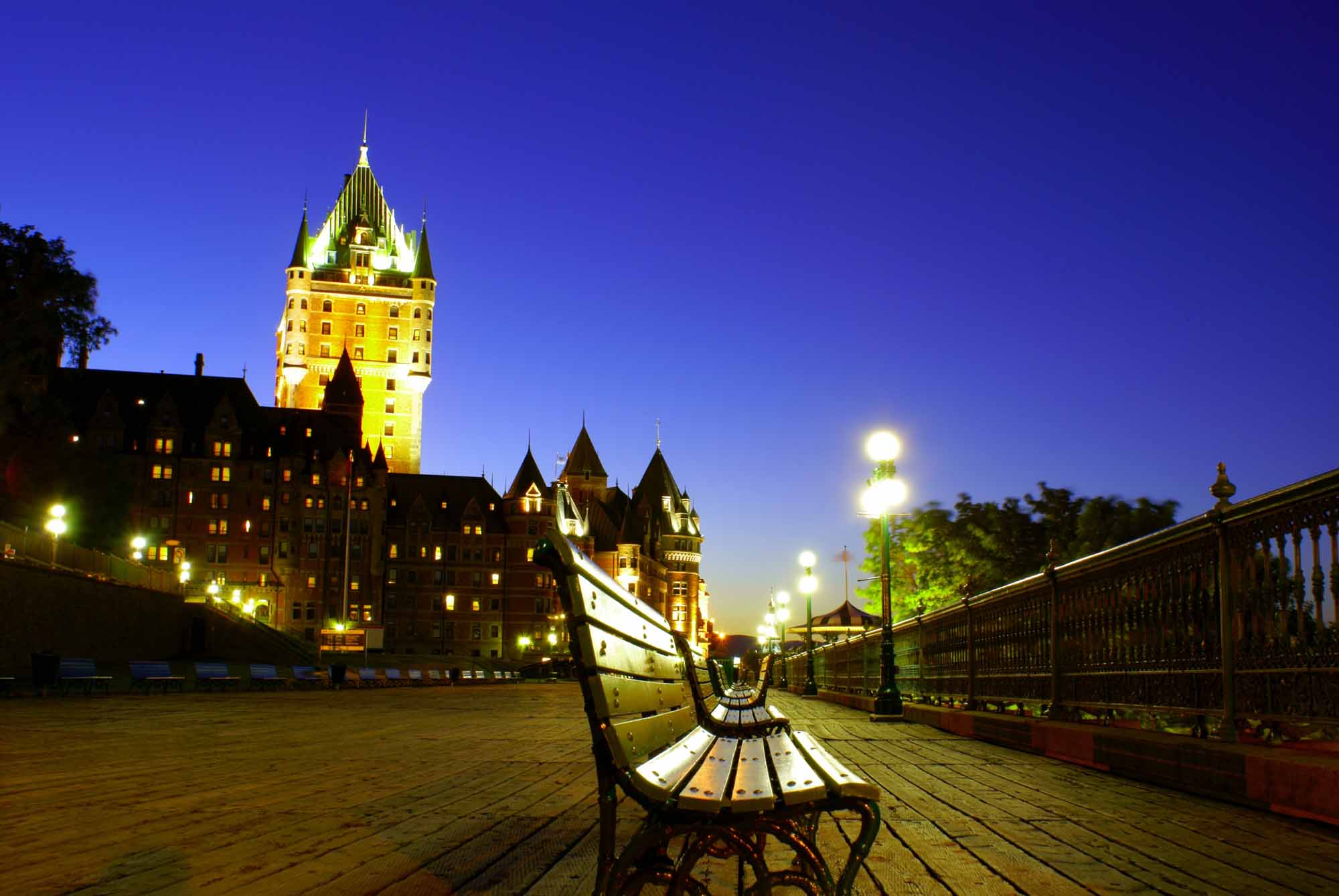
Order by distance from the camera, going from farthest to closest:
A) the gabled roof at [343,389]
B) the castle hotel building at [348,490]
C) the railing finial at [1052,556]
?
the gabled roof at [343,389] → the castle hotel building at [348,490] → the railing finial at [1052,556]

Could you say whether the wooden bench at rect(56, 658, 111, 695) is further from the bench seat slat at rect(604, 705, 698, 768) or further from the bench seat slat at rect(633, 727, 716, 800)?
the bench seat slat at rect(633, 727, 716, 800)

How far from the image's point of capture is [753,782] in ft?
10.6

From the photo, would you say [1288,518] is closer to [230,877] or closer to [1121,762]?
[1121,762]

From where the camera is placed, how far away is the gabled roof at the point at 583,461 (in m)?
137

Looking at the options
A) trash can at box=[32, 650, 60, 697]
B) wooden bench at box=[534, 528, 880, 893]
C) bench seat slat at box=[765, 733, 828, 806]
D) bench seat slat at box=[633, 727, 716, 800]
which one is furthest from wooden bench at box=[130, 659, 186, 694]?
wooden bench at box=[534, 528, 880, 893]

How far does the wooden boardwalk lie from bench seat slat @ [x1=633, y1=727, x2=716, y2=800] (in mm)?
539

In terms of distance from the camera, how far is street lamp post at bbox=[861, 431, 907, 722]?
1689 centimetres

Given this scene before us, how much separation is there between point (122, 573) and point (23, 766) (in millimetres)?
43737

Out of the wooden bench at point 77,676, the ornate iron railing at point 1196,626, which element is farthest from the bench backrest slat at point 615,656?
the wooden bench at point 77,676

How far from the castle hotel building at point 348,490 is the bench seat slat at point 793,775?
2775 inches

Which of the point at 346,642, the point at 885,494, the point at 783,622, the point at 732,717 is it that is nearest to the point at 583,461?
the point at 346,642

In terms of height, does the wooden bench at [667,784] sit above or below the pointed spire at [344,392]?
below

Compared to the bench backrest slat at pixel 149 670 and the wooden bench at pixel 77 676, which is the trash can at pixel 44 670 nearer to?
the wooden bench at pixel 77 676

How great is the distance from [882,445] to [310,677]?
3315 cm
